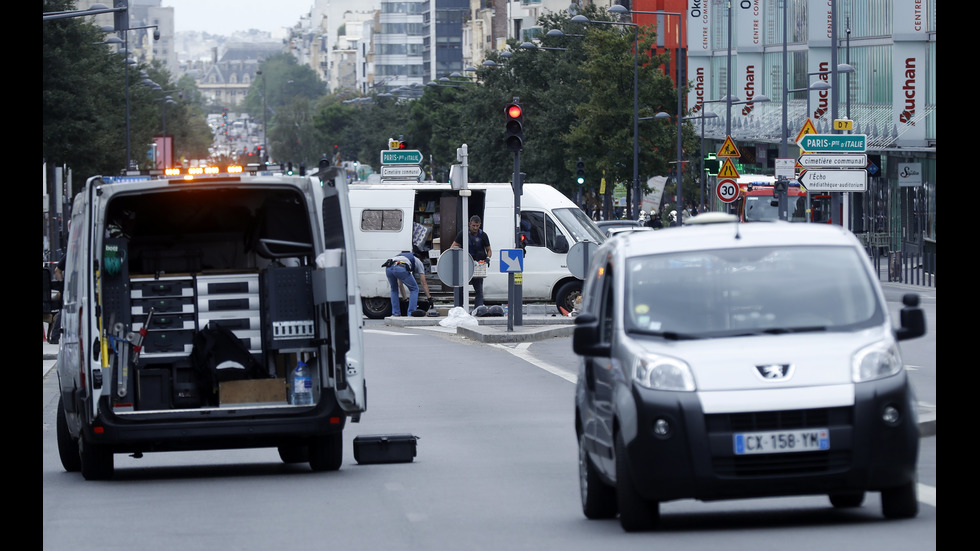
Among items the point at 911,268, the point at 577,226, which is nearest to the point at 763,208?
the point at 911,268

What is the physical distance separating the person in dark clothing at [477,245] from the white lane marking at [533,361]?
4241 millimetres

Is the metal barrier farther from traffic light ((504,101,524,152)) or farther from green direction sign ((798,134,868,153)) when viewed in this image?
traffic light ((504,101,524,152))

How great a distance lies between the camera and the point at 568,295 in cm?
3303

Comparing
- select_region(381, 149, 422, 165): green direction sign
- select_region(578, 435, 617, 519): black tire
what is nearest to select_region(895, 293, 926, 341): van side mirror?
select_region(578, 435, 617, 519): black tire

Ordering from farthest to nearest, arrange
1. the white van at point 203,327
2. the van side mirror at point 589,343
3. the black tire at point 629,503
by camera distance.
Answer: the white van at point 203,327, the van side mirror at point 589,343, the black tire at point 629,503

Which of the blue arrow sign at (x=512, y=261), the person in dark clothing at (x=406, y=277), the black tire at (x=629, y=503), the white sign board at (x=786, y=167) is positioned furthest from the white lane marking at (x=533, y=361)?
the white sign board at (x=786, y=167)

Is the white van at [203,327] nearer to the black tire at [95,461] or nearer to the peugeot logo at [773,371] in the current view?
the black tire at [95,461]

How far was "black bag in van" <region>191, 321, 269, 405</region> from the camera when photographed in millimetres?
13305

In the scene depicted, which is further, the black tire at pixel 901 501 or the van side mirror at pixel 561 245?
the van side mirror at pixel 561 245

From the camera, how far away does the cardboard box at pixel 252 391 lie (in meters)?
13.2

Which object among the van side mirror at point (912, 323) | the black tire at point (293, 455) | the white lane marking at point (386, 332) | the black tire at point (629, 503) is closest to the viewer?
the black tire at point (629, 503)

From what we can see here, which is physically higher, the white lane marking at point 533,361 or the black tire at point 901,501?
the black tire at point 901,501
